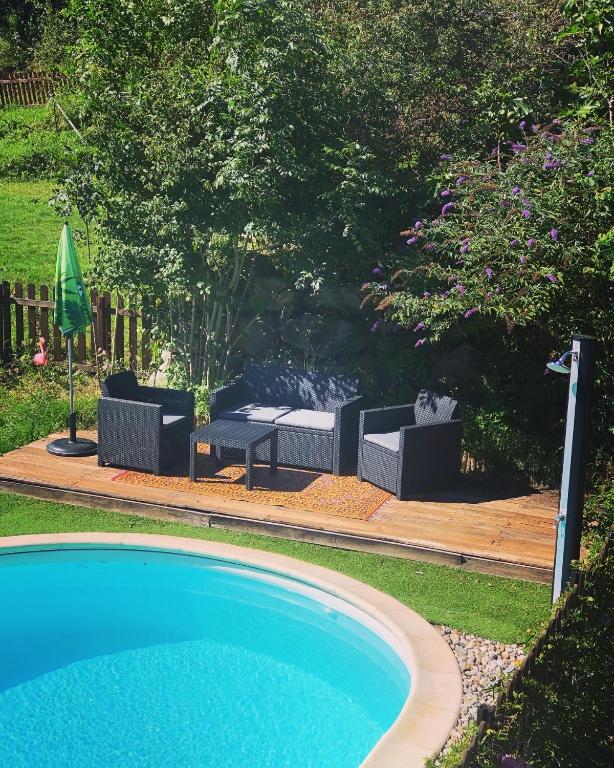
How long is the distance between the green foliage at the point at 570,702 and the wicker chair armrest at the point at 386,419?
3591 mm

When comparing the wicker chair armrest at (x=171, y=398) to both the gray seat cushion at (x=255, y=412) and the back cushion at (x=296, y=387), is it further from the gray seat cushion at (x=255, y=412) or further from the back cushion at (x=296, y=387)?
the back cushion at (x=296, y=387)

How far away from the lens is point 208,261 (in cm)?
1067

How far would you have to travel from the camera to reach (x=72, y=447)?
10.3m

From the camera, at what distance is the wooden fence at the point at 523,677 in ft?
12.8

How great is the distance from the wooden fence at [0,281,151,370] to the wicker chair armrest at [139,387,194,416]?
184cm

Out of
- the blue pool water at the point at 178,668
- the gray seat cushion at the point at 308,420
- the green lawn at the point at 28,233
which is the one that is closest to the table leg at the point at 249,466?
the gray seat cushion at the point at 308,420

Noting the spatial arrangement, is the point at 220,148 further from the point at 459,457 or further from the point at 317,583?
the point at 317,583

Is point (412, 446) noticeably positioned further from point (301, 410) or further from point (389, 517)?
point (301, 410)

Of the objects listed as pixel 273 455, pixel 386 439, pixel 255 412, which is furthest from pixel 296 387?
pixel 386 439

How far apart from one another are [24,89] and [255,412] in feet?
59.2

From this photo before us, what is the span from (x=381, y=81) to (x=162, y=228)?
9.18 feet

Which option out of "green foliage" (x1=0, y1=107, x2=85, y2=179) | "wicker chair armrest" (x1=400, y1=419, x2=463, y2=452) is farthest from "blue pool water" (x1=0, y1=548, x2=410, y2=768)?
"green foliage" (x1=0, y1=107, x2=85, y2=179)

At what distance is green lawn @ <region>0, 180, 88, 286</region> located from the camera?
15898mm

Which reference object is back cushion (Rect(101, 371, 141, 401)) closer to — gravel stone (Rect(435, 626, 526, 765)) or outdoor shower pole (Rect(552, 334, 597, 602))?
gravel stone (Rect(435, 626, 526, 765))
